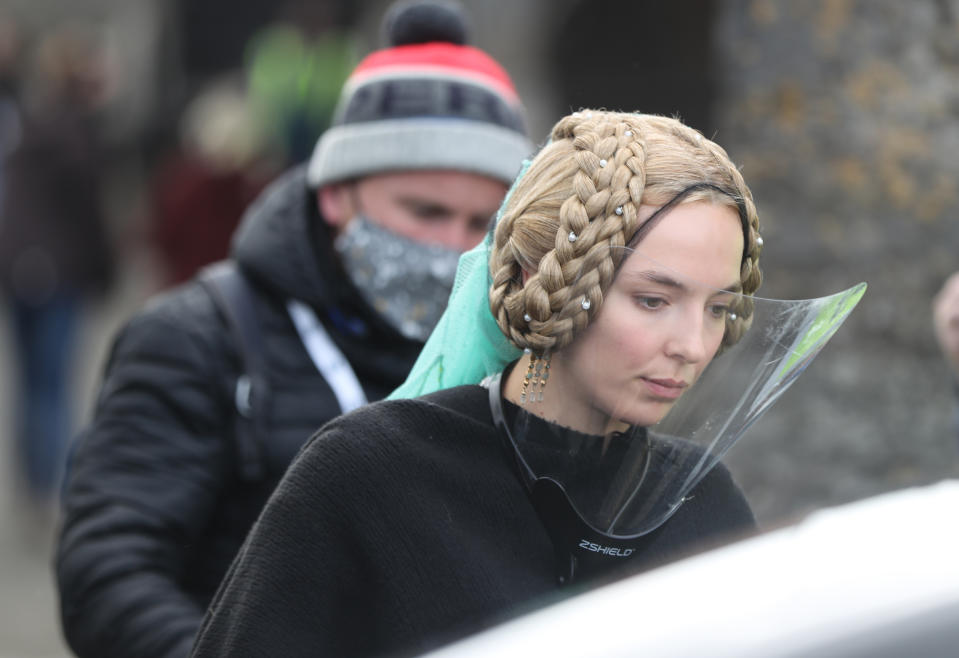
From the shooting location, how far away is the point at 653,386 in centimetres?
196

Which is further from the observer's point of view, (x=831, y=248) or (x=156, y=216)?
(x=156, y=216)

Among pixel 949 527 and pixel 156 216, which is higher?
pixel 949 527

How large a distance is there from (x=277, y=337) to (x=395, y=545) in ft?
3.49

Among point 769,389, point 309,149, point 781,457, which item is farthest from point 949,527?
point 309,149

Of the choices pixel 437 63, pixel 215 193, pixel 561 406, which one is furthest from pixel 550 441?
pixel 215 193

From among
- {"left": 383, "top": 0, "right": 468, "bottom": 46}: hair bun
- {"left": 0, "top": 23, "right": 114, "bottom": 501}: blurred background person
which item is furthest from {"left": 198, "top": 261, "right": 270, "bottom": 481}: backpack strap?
{"left": 0, "top": 23, "right": 114, "bottom": 501}: blurred background person

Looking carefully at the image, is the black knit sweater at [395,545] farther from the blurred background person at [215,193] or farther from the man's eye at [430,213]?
the blurred background person at [215,193]

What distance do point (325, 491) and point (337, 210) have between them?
1269 millimetres

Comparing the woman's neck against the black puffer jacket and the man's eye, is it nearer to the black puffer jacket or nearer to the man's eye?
the black puffer jacket

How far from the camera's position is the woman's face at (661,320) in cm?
194

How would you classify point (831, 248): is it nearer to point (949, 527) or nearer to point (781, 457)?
point (781, 457)

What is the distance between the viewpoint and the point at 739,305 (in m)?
1.96

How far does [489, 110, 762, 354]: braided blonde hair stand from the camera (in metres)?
1.96

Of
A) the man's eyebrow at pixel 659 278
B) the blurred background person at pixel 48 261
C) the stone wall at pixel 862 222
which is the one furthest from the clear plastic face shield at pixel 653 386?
the blurred background person at pixel 48 261
